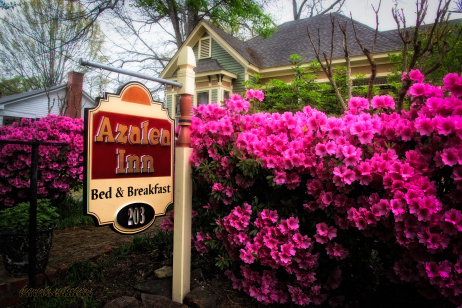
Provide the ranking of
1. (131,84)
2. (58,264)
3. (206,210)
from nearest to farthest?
(131,84) < (206,210) < (58,264)

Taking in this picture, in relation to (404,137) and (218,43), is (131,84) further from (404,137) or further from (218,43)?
(218,43)

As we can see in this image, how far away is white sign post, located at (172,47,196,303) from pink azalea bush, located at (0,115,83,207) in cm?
293

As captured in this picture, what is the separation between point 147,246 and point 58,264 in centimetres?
82

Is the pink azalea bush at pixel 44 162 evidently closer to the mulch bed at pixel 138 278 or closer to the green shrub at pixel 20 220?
the mulch bed at pixel 138 278

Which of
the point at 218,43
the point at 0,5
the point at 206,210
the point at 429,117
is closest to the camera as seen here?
the point at 429,117

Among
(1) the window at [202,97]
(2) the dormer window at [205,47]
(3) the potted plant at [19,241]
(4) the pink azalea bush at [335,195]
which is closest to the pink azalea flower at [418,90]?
(4) the pink azalea bush at [335,195]

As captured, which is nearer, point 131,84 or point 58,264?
point 131,84

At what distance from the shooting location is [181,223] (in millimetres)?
2178

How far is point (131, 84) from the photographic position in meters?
2.00

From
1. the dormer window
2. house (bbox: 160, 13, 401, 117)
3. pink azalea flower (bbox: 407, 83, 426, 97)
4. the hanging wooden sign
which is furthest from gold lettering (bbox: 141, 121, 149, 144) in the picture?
the dormer window

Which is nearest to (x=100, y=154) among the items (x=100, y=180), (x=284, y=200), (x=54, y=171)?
(x=100, y=180)

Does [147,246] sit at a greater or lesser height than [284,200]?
lesser

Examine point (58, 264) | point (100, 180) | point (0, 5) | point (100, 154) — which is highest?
point (0, 5)

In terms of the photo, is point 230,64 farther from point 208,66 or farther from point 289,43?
point 289,43
